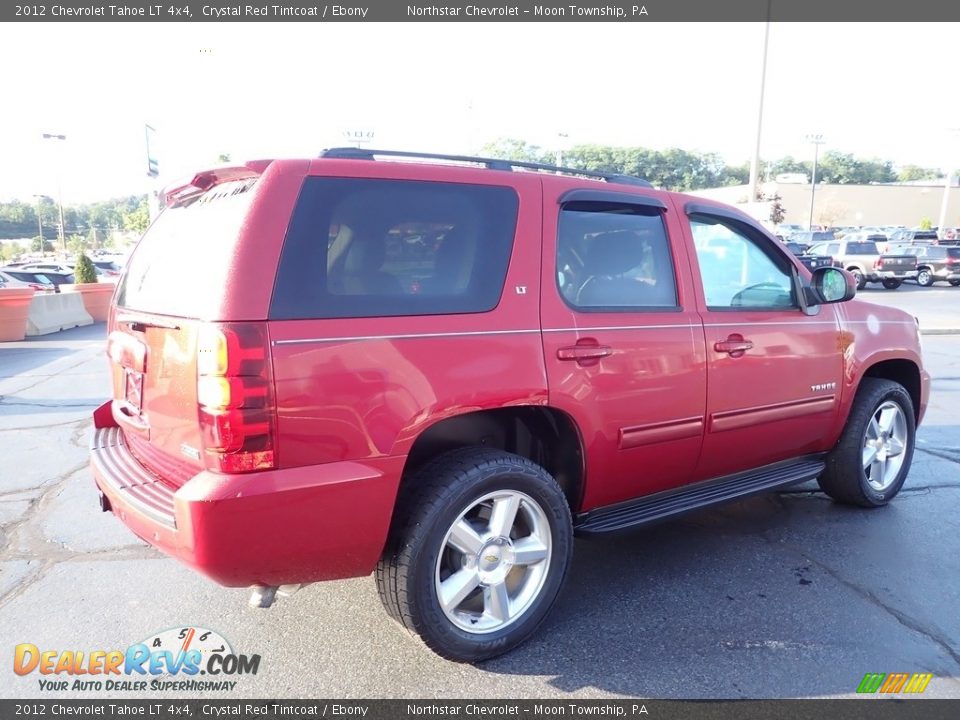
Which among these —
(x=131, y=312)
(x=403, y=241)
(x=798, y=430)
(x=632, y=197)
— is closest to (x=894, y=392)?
(x=798, y=430)

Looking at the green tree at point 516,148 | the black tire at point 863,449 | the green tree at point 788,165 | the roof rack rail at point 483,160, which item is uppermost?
the green tree at point 788,165

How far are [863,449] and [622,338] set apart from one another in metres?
2.31

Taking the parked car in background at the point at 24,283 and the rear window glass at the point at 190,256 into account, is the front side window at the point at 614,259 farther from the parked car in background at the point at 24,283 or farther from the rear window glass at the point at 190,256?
the parked car in background at the point at 24,283

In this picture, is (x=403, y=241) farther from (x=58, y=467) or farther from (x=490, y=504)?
(x=58, y=467)

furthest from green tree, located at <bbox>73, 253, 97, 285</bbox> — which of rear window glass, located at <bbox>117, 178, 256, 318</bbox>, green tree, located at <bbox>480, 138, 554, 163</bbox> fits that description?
green tree, located at <bbox>480, 138, 554, 163</bbox>

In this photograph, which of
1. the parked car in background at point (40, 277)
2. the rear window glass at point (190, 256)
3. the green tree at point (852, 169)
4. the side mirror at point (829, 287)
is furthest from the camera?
the green tree at point (852, 169)

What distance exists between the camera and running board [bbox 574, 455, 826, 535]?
321cm

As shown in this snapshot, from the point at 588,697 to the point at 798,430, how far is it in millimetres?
2175

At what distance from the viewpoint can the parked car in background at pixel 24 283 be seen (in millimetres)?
18892

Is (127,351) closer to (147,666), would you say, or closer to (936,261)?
(147,666)

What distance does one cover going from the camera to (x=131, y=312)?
2.98m

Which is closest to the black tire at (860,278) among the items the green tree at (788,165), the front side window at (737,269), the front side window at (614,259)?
the front side window at (737,269)

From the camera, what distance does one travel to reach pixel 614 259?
10.8ft

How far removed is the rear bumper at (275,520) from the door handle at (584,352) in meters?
0.84
